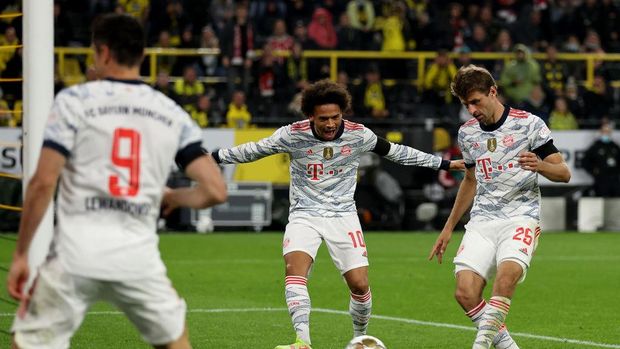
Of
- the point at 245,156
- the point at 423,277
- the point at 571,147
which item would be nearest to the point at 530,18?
the point at 571,147

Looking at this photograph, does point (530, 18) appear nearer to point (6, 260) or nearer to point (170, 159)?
point (6, 260)

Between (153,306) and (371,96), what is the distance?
68.9ft

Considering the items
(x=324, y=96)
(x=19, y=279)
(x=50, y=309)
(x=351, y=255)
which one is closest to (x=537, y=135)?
(x=324, y=96)

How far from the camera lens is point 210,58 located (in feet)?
89.1

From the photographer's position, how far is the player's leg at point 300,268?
9477 millimetres

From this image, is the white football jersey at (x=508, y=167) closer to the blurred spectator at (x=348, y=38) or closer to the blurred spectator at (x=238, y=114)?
the blurred spectator at (x=238, y=114)

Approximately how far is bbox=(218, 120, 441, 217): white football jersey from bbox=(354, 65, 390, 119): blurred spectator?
53.9 feet

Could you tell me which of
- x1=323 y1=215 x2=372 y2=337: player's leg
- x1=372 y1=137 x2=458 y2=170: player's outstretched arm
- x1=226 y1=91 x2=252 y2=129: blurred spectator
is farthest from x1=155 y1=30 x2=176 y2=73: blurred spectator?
x1=323 y1=215 x2=372 y2=337: player's leg

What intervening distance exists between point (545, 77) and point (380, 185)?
5947mm

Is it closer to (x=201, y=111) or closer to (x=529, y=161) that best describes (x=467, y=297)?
(x=529, y=161)

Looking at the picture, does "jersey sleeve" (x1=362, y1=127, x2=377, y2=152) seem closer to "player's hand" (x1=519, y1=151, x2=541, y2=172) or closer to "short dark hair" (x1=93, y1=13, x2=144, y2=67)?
"player's hand" (x1=519, y1=151, x2=541, y2=172)

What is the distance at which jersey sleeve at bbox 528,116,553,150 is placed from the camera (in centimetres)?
909

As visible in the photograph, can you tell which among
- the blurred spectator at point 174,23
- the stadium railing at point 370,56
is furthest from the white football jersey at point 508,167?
the blurred spectator at point 174,23

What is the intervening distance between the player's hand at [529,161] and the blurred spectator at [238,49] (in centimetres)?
1777
